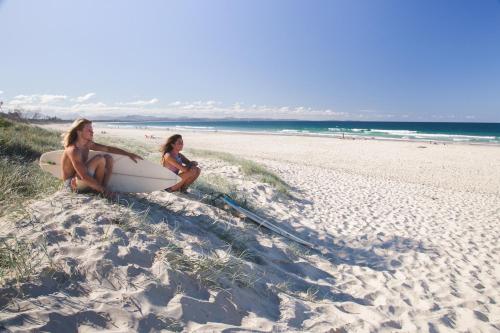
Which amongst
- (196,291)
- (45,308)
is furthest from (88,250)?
(196,291)

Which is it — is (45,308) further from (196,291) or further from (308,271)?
(308,271)

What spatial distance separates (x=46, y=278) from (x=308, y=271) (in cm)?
280

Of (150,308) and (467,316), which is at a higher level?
(150,308)

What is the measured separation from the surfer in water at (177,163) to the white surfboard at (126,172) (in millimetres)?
749

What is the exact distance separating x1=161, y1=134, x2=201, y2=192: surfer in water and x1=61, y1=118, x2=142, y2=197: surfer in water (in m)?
1.35

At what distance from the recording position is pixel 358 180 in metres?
11.7

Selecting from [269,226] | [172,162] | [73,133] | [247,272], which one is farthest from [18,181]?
[269,226]

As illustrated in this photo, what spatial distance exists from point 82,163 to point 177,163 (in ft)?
5.82

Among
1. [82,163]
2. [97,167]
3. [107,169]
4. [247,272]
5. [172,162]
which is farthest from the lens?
[172,162]

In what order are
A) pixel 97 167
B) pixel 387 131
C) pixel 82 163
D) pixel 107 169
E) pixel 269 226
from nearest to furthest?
1. pixel 82 163
2. pixel 97 167
3. pixel 107 169
4. pixel 269 226
5. pixel 387 131

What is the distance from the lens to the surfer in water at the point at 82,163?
3.98 m

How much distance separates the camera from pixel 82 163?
3963 mm

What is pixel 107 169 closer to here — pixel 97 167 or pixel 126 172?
pixel 97 167

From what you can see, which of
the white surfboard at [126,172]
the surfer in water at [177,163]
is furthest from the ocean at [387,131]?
the white surfboard at [126,172]
